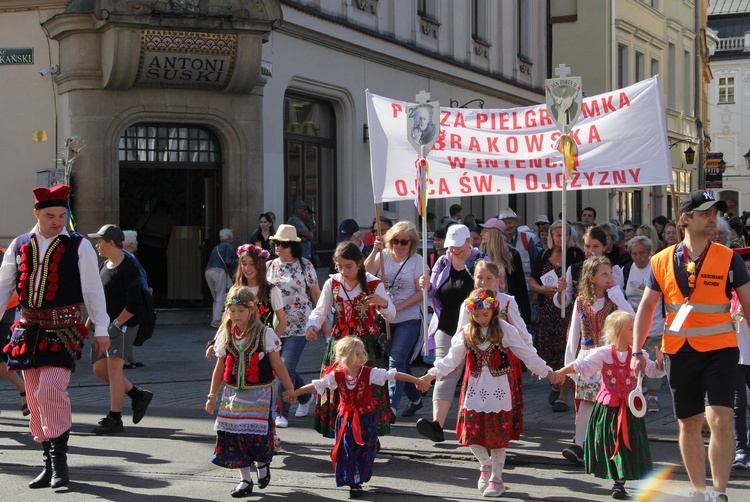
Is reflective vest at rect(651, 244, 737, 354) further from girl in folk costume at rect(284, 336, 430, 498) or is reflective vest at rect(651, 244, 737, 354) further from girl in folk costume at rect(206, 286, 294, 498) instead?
girl in folk costume at rect(206, 286, 294, 498)

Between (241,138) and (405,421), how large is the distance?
27.7 ft

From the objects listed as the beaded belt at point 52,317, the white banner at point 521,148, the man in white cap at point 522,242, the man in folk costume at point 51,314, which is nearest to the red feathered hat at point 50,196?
the man in folk costume at point 51,314

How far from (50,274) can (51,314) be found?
269mm

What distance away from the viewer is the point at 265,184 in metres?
17.9

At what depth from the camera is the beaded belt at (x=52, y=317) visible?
7605mm

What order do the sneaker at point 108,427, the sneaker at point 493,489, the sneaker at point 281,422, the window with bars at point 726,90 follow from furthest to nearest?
the window with bars at point 726,90, the sneaker at point 281,422, the sneaker at point 108,427, the sneaker at point 493,489

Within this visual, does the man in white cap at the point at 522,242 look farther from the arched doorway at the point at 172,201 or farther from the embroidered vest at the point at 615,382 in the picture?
the embroidered vest at the point at 615,382

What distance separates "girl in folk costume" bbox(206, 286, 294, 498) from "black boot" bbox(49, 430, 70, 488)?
101cm

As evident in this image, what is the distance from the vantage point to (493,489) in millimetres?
7152

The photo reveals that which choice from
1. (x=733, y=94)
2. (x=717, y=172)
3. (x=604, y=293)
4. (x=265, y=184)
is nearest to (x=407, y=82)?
(x=265, y=184)

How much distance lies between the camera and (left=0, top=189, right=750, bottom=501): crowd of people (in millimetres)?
6613

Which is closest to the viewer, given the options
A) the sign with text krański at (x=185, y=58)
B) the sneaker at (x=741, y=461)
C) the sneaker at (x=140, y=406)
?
the sneaker at (x=741, y=461)

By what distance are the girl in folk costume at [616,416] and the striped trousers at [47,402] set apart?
327cm

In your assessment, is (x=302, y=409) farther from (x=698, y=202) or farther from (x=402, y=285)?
(x=698, y=202)
